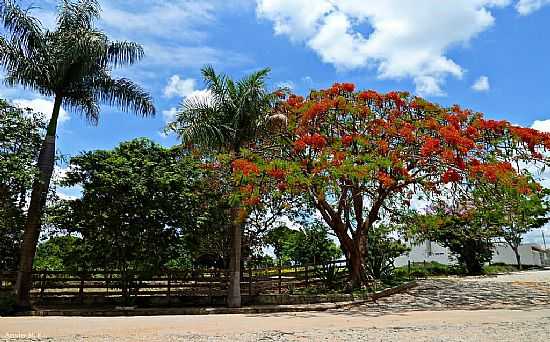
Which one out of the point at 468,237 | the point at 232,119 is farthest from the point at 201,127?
the point at 468,237

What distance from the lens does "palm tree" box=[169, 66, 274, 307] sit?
48.4 ft

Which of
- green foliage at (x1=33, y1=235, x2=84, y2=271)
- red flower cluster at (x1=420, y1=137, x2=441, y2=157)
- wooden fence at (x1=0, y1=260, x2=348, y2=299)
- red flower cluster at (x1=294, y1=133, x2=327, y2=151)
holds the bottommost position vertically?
wooden fence at (x1=0, y1=260, x2=348, y2=299)

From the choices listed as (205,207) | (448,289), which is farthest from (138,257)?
(448,289)

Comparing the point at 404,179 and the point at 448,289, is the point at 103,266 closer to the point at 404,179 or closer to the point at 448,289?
the point at 404,179

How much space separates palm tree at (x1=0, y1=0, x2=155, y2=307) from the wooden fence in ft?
3.12

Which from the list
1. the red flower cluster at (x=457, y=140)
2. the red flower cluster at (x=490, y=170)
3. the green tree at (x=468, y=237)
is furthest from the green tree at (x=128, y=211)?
the green tree at (x=468, y=237)

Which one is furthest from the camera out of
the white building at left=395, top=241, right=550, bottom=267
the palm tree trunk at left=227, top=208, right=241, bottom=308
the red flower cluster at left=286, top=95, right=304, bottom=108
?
the white building at left=395, top=241, right=550, bottom=267

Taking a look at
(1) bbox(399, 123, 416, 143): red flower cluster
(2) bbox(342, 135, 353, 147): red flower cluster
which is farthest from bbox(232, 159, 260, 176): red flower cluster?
(1) bbox(399, 123, 416, 143): red flower cluster

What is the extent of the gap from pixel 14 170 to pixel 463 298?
Result: 13.6 metres

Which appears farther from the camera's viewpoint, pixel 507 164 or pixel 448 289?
pixel 448 289

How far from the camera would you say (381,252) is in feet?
63.6

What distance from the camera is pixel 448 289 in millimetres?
17562

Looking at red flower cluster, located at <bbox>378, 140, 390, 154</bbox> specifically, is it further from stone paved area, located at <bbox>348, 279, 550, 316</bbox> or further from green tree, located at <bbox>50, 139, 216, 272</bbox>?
→ green tree, located at <bbox>50, 139, 216, 272</bbox>

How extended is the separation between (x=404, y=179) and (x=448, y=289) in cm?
608
